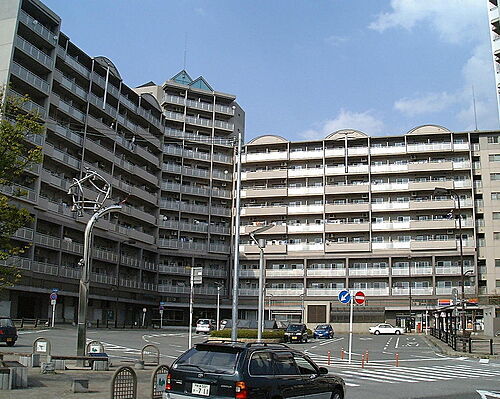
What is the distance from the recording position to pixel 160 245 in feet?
254

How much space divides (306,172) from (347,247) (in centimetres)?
1206

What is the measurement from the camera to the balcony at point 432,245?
73.0 metres

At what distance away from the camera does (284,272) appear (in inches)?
3105

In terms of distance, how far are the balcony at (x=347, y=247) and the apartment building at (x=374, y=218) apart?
0.13 meters

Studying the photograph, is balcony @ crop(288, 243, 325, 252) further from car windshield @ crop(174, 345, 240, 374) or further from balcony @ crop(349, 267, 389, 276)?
car windshield @ crop(174, 345, 240, 374)

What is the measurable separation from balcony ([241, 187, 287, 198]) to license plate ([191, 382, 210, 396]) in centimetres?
7206

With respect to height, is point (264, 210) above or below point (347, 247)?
above

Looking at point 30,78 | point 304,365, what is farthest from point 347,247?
point 304,365

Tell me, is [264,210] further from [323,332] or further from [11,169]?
[11,169]

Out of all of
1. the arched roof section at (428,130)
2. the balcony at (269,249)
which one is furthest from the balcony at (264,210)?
the arched roof section at (428,130)

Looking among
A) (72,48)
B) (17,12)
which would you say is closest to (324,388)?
(17,12)

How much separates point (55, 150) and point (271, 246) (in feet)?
115

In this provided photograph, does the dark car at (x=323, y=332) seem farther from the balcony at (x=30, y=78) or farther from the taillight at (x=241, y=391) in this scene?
the taillight at (x=241, y=391)

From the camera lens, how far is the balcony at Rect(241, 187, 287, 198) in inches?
3187
